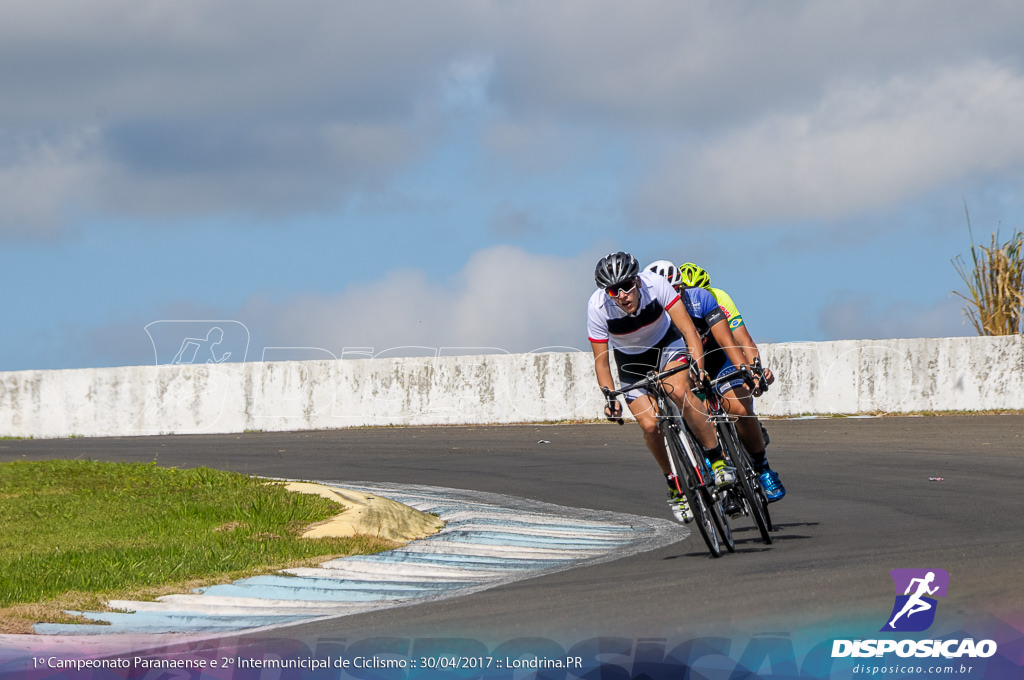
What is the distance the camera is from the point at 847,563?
23.0ft

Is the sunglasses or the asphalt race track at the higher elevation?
the sunglasses

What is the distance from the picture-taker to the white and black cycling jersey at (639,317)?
27.1 feet

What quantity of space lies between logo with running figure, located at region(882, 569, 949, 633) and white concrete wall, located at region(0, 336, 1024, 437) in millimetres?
17387

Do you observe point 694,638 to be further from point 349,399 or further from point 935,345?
point 349,399

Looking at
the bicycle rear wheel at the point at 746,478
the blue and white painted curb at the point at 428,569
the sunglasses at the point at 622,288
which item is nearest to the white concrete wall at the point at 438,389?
the blue and white painted curb at the point at 428,569

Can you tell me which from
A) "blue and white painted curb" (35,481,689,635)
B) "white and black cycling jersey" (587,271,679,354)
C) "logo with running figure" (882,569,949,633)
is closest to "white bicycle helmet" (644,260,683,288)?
"white and black cycling jersey" (587,271,679,354)

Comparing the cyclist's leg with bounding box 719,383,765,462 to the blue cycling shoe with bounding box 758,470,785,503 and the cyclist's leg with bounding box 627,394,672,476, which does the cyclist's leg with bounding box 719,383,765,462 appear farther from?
the cyclist's leg with bounding box 627,394,672,476

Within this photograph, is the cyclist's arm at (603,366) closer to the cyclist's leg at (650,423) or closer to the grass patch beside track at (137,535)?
the cyclist's leg at (650,423)

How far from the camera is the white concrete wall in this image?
23.1 m

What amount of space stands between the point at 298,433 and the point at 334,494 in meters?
13.1

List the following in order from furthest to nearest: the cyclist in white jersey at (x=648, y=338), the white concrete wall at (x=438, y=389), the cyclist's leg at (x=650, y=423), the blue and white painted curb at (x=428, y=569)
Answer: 1. the white concrete wall at (x=438, y=389)
2. the cyclist's leg at (x=650, y=423)
3. the cyclist in white jersey at (x=648, y=338)
4. the blue and white painted curb at (x=428, y=569)

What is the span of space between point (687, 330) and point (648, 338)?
0.49 m

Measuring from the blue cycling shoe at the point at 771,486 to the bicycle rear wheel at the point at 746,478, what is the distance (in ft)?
0.79

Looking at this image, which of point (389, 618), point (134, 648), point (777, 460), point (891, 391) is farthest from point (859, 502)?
point (891, 391)
